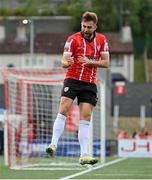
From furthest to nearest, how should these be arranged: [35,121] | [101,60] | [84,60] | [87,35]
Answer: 1. [35,121]
2. [101,60]
3. [87,35]
4. [84,60]

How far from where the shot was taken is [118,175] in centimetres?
1850

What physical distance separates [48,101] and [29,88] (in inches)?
28.0

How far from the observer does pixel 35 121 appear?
26719mm

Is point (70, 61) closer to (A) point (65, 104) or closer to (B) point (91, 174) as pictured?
(A) point (65, 104)

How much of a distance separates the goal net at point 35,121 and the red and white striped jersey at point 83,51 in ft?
30.1

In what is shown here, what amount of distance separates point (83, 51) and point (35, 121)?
39.4 ft

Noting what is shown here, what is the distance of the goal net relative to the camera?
81.9ft

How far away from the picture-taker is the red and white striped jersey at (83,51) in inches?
585

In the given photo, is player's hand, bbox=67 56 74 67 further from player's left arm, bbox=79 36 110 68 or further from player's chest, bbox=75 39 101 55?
player's chest, bbox=75 39 101 55

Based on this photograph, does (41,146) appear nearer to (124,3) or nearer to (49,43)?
(49,43)

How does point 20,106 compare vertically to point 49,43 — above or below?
below

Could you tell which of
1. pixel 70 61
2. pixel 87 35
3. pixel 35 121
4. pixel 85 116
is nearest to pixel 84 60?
pixel 70 61

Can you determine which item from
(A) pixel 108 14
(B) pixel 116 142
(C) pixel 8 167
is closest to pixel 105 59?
(C) pixel 8 167

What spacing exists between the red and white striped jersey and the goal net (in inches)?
361
